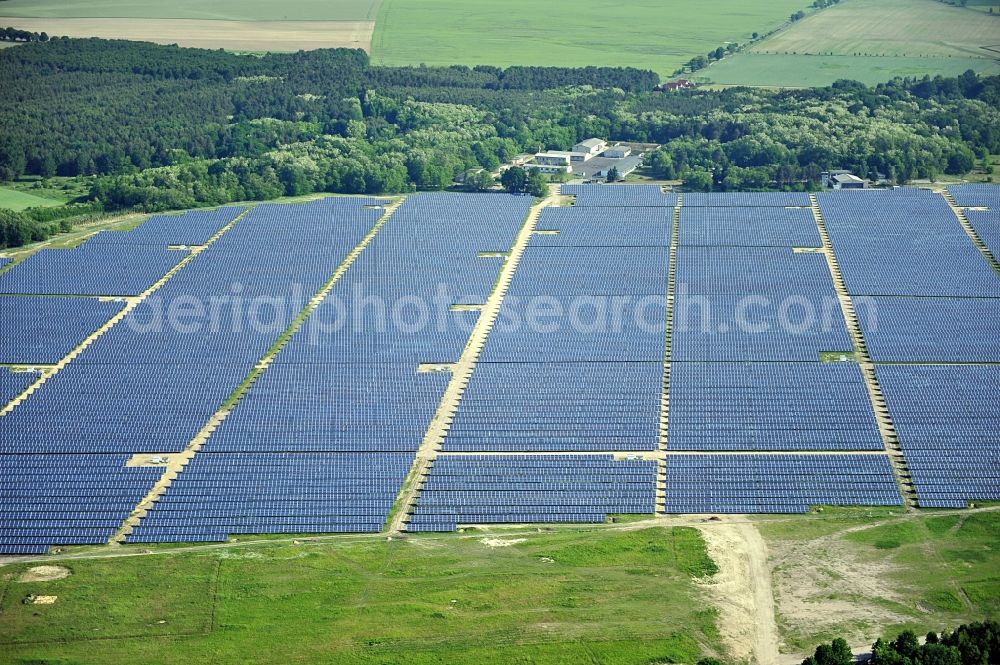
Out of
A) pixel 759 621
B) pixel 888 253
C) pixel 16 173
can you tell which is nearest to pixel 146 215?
pixel 16 173

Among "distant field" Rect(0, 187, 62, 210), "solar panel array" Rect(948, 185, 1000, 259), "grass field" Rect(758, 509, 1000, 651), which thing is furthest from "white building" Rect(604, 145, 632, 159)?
"grass field" Rect(758, 509, 1000, 651)

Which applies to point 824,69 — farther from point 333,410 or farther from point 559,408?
point 333,410

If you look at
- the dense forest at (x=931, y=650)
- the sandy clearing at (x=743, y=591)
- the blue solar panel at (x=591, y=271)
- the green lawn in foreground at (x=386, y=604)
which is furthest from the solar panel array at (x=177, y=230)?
the dense forest at (x=931, y=650)

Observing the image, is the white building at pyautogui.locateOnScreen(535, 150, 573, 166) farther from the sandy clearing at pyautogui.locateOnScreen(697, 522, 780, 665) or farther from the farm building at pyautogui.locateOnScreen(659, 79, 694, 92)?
the sandy clearing at pyautogui.locateOnScreen(697, 522, 780, 665)

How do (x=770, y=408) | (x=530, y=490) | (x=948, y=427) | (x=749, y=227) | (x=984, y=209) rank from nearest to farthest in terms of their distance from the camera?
(x=530, y=490), (x=948, y=427), (x=770, y=408), (x=749, y=227), (x=984, y=209)

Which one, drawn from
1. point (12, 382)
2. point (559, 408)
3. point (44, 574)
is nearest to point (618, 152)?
point (559, 408)

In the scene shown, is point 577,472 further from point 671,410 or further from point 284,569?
point 284,569

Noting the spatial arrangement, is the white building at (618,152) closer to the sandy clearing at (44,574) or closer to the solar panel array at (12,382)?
the solar panel array at (12,382)
